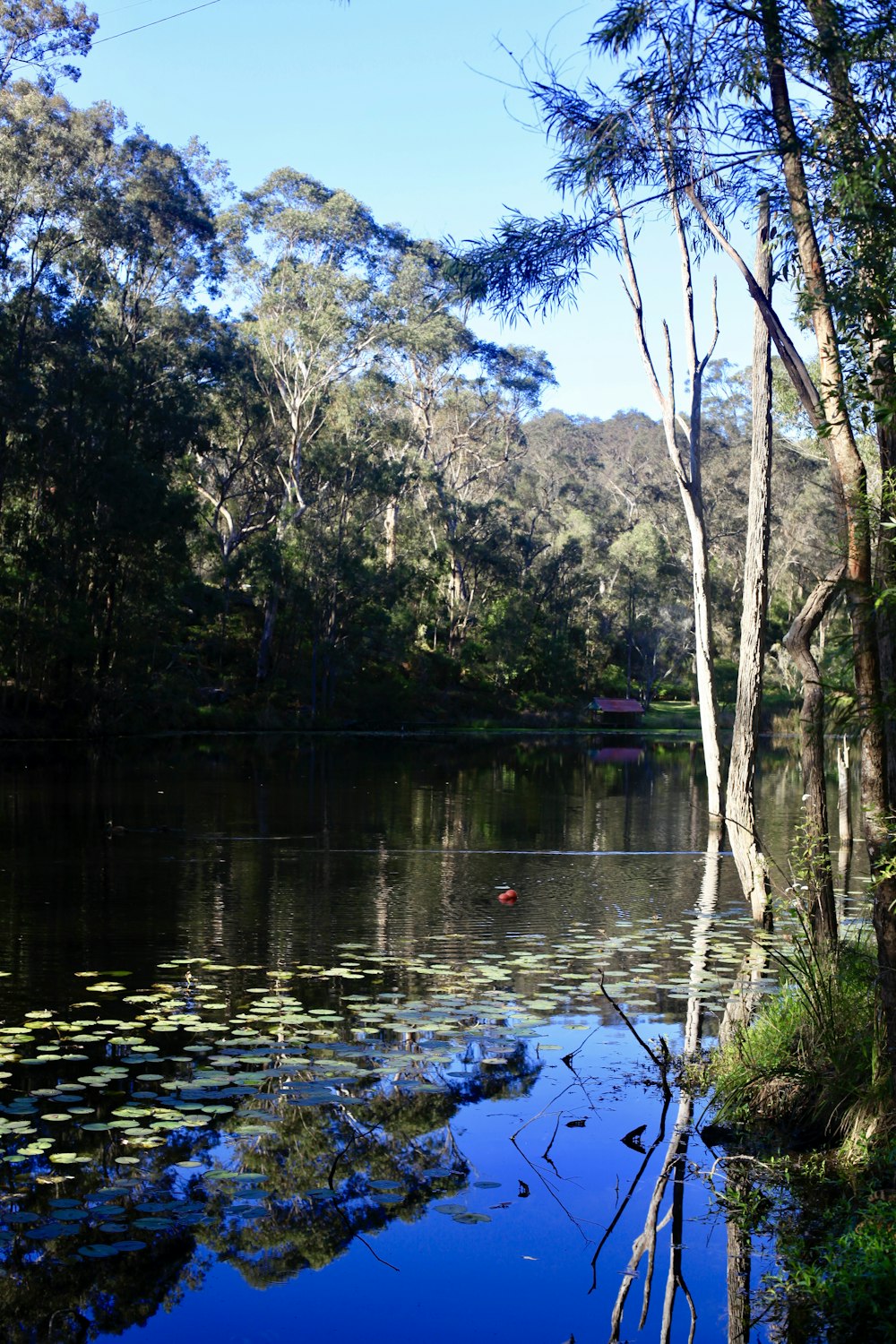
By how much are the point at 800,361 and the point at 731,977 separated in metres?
4.15

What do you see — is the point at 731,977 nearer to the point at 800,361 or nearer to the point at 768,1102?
the point at 768,1102

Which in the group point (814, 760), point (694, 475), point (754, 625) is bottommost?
point (814, 760)

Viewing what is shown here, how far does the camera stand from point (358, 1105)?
19.2 feet

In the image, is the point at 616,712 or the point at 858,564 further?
the point at 616,712

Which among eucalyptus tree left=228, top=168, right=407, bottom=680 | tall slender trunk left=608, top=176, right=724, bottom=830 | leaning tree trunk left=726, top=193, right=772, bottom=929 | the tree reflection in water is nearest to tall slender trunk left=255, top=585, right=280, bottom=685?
eucalyptus tree left=228, top=168, right=407, bottom=680

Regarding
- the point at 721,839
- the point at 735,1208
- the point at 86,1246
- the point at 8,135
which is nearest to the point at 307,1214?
the point at 86,1246

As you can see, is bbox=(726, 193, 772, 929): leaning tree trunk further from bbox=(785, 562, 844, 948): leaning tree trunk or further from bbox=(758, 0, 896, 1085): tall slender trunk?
bbox=(758, 0, 896, 1085): tall slender trunk

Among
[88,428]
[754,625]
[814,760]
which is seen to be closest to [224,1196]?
[814,760]

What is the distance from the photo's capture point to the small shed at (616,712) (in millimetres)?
52344

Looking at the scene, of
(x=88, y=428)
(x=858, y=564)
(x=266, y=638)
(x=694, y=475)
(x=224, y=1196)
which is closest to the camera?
(x=224, y=1196)

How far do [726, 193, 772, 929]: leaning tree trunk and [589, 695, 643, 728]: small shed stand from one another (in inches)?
1643

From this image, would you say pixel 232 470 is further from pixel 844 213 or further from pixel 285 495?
pixel 844 213

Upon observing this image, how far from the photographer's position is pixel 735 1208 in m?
4.84

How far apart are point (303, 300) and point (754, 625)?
38.1 metres
